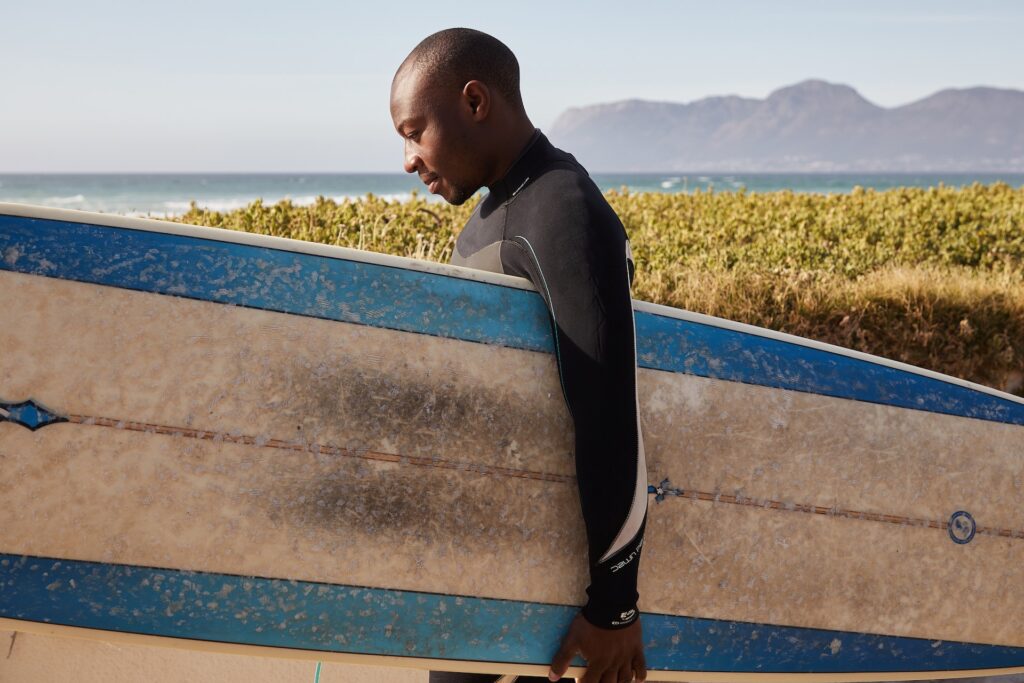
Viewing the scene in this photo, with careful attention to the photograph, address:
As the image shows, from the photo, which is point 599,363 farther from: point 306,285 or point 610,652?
point 306,285

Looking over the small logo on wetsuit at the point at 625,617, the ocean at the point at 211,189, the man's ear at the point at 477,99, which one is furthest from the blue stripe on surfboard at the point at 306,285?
the ocean at the point at 211,189

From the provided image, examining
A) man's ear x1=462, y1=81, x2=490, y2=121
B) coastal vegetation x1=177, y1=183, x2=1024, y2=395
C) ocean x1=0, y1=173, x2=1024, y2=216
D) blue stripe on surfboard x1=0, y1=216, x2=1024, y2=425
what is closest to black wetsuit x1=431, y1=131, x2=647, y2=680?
man's ear x1=462, y1=81, x2=490, y2=121

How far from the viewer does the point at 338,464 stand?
188 centimetres

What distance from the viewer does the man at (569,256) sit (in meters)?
1.55

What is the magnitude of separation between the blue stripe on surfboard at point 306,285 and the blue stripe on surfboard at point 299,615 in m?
0.60

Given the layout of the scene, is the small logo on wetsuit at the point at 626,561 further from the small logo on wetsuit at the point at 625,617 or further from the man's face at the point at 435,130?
the man's face at the point at 435,130

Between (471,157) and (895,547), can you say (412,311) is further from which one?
(895,547)

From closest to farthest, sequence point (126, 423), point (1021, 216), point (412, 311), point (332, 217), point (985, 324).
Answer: point (126, 423), point (412, 311), point (985, 324), point (332, 217), point (1021, 216)

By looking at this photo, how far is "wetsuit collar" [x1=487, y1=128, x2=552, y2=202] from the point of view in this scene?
1.70 metres

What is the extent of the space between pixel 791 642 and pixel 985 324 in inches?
122

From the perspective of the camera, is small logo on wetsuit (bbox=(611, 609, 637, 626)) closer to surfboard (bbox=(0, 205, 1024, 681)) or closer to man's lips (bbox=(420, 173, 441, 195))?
surfboard (bbox=(0, 205, 1024, 681))

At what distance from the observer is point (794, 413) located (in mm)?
2201

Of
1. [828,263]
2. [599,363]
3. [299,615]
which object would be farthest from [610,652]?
[828,263]

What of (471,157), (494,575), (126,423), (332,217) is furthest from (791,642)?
(332,217)
